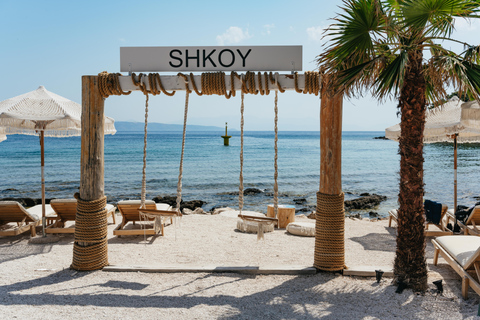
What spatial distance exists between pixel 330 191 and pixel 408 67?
1.74m

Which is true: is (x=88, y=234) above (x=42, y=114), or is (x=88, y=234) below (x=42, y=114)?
below

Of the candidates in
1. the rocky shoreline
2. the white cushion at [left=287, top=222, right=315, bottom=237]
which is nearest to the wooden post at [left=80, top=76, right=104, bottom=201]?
the white cushion at [left=287, top=222, right=315, bottom=237]

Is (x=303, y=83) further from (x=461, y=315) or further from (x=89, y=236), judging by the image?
(x=89, y=236)

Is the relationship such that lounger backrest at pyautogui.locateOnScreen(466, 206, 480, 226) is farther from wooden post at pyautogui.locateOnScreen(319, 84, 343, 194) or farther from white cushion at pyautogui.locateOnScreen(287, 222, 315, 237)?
wooden post at pyautogui.locateOnScreen(319, 84, 343, 194)

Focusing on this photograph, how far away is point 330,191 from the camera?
16.2ft

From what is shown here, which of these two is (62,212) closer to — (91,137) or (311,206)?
(91,137)

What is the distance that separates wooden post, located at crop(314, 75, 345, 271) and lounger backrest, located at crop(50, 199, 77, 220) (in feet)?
15.5

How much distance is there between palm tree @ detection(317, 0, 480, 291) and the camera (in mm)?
3812

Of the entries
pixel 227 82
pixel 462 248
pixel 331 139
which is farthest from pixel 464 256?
pixel 227 82

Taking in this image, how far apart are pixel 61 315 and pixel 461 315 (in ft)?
13.1

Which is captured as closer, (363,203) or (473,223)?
(473,223)

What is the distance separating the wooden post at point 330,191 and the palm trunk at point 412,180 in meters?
0.79

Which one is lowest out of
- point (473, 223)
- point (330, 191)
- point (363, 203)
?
point (363, 203)

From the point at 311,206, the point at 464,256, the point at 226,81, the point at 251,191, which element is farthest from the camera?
the point at 251,191
